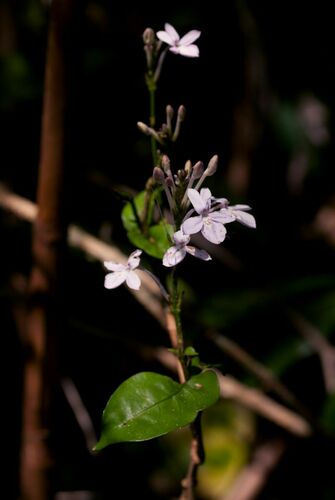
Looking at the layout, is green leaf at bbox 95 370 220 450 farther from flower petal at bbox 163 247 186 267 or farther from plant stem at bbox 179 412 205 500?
flower petal at bbox 163 247 186 267

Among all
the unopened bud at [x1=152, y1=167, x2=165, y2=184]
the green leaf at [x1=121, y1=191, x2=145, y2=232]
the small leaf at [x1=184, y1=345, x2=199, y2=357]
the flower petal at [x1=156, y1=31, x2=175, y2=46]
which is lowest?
the small leaf at [x1=184, y1=345, x2=199, y2=357]

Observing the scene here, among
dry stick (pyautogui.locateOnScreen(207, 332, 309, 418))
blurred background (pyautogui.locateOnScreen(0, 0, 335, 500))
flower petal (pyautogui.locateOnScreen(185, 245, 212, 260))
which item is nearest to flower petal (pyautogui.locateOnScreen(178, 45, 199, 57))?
flower petal (pyautogui.locateOnScreen(185, 245, 212, 260))

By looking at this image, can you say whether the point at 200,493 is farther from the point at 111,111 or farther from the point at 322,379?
the point at 111,111

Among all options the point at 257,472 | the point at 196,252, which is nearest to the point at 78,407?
the point at 257,472

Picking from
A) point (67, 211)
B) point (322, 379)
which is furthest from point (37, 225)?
point (322, 379)

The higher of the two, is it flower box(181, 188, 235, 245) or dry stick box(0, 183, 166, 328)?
dry stick box(0, 183, 166, 328)

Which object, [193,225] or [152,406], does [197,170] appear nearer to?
[193,225]
